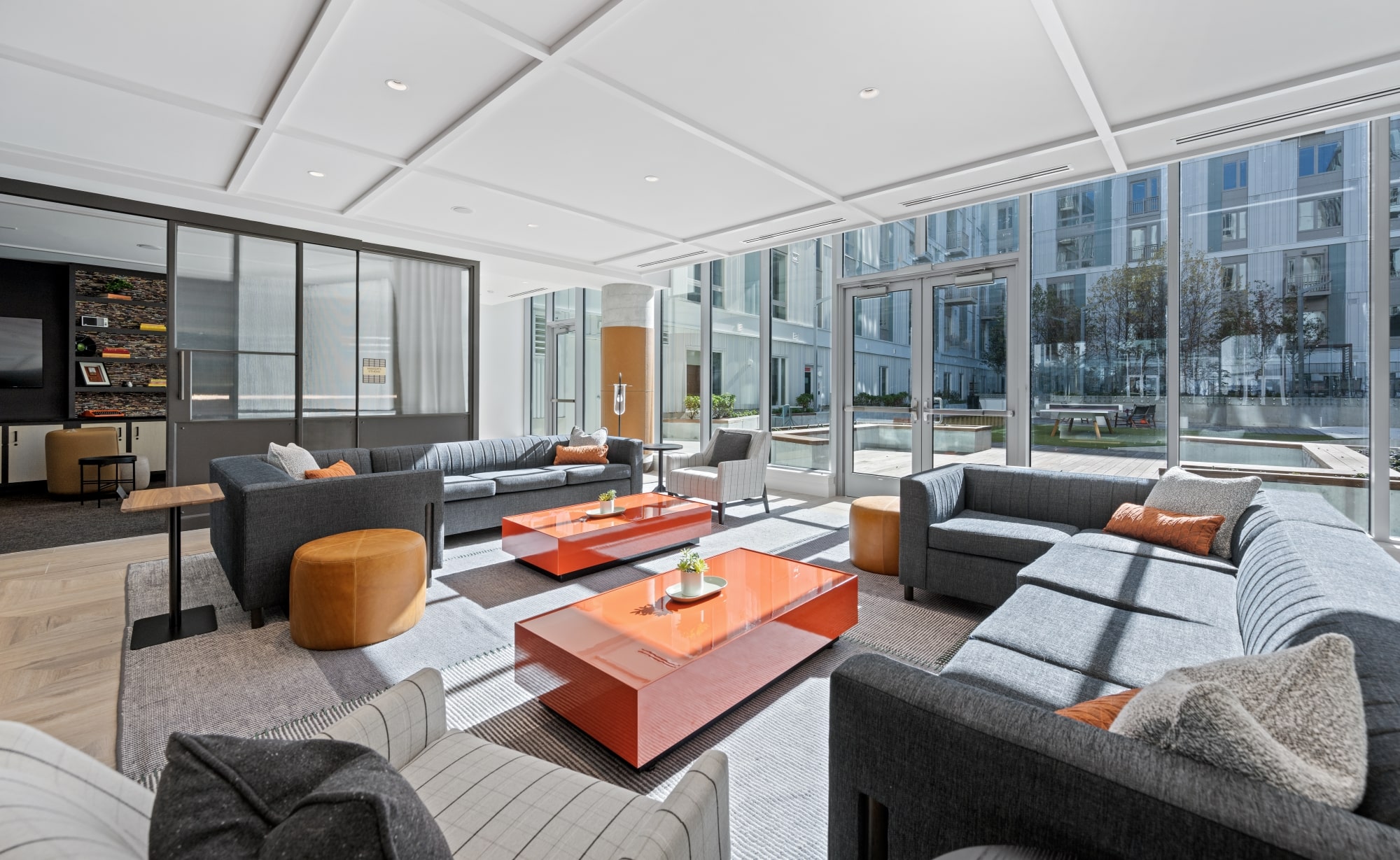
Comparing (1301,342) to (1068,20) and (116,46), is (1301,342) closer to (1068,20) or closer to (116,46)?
(1068,20)

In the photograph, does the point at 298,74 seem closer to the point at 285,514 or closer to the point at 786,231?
the point at 285,514

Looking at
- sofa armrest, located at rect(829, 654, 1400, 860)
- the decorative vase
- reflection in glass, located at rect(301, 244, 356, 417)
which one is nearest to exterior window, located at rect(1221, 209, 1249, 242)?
the decorative vase

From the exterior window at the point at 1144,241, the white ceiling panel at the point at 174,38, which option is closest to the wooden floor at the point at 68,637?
the white ceiling panel at the point at 174,38

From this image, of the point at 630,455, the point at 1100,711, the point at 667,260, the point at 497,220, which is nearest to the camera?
the point at 1100,711

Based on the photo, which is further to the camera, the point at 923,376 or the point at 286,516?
the point at 923,376

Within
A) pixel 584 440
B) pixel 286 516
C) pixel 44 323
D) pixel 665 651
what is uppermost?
pixel 44 323

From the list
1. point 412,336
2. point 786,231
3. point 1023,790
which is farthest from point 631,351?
point 1023,790

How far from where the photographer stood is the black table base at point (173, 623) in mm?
2824

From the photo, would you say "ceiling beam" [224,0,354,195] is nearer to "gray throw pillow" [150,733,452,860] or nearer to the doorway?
"gray throw pillow" [150,733,452,860]

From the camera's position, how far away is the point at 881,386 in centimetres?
631

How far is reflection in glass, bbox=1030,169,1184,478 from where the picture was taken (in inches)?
180

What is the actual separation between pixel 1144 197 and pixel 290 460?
Result: 6.41 metres

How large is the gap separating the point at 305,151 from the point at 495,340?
22.7 ft

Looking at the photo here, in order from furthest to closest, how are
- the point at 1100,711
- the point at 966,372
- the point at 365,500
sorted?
the point at 966,372 < the point at 365,500 < the point at 1100,711
